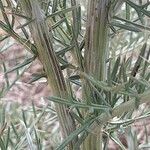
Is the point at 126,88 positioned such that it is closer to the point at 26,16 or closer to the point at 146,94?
the point at 146,94

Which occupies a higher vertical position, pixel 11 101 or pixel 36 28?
pixel 36 28

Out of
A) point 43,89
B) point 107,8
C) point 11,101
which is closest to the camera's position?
point 107,8

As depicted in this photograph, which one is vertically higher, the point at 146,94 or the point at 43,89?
the point at 146,94

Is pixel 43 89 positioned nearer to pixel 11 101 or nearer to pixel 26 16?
pixel 11 101

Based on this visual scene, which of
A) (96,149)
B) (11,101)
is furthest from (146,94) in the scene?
(11,101)

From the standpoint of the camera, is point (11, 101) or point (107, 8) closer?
point (107, 8)

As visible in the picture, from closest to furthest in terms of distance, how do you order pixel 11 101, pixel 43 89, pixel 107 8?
pixel 107 8 < pixel 11 101 < pixel 43 89

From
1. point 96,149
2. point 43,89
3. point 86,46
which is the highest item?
point 86,46

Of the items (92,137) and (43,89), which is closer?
(92,137)

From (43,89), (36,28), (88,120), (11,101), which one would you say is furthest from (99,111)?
(43,89)
